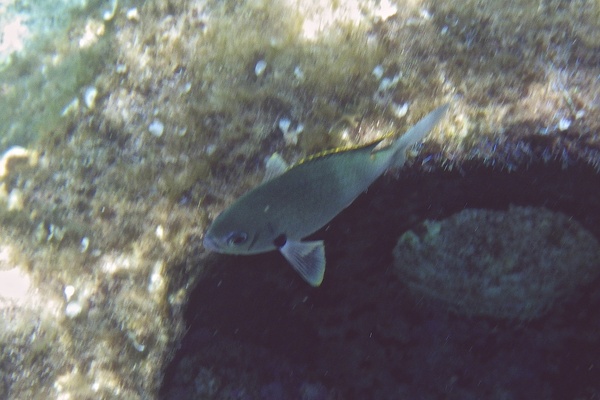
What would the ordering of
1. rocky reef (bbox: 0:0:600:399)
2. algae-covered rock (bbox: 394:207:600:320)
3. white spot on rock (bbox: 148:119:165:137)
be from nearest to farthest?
1. rocky reef (bbox: 0:0:600:399)
2. algae-covered rock (bbox: 394:207:600:320)
3. white spot on rock (bbox: 148:119:165:137)

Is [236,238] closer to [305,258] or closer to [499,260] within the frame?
[305,258]

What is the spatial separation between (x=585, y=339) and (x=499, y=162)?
5.94 ft

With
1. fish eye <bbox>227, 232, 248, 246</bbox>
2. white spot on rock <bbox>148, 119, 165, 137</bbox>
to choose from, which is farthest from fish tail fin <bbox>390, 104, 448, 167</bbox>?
white spot on rock <bbox>148, 119, 165, 137</bbox>

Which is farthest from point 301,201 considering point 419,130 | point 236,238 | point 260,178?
point 260,178

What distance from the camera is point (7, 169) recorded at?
3889 mm

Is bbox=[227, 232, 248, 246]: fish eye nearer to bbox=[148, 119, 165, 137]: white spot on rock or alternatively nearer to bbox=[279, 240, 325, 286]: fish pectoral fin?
bbox=[279, 240, 325, 286]: fish pectoral fin

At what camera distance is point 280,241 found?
200 centimetres

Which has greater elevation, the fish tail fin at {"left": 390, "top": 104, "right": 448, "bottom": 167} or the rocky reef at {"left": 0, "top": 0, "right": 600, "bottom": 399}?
the fish tail fin at {"left": 390, "top": 104, "right": 448, "bottom": 167}

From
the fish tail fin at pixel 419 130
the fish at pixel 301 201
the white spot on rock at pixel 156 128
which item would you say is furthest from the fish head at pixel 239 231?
the white spot on rock at pixel 156 128

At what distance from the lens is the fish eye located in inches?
76.7

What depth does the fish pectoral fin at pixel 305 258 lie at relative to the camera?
2.01m

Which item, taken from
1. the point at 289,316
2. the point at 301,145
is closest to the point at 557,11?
the point at 301,145

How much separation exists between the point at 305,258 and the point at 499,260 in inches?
62.4

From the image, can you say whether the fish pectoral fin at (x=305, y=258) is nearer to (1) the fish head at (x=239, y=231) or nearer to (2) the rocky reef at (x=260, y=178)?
(1) the fish head at (x=239, y=231)
